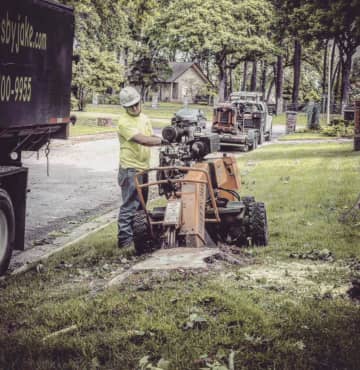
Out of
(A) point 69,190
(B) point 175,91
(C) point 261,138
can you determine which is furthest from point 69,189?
(B) point 175,91

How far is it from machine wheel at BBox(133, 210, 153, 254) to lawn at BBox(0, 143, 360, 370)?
6.4 inches

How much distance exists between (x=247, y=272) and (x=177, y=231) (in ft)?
3.88

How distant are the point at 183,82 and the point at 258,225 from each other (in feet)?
283

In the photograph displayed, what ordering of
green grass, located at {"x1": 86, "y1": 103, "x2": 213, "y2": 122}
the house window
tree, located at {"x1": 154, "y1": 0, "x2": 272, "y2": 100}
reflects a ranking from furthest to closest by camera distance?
the house window
green grass, located at {"x1": 86, "y1": 103, "x2": 213, "y2": 122}
tree, located at {"x1": 154, "y1": 0, "x2": 272, "y2": 100}

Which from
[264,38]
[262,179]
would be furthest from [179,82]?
[262,179]

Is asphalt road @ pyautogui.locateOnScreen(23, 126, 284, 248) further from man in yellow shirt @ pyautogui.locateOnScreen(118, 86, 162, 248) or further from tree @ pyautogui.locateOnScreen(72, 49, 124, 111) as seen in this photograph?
tree @ pyautogui.locateOnScreen(72, 49, 124, 111)

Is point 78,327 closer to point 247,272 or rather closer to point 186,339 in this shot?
point 186,339

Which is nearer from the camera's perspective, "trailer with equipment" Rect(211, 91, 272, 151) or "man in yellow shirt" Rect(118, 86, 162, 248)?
"man in yellow shirt" Rect(118, 86, 162, 248)

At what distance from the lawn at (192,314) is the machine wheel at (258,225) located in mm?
187

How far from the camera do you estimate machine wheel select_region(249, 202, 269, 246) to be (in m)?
7.98

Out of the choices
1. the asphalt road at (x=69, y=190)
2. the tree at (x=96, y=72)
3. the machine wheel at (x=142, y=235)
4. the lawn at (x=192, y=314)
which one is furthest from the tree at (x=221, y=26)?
the lawn at (x=192, y=314)

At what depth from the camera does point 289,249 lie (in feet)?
26.1

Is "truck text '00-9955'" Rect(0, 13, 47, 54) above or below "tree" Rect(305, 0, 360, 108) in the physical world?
below

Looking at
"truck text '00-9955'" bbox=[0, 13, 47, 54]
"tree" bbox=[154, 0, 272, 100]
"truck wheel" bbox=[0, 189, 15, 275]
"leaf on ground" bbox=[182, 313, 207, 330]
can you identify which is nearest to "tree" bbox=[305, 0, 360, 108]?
"truck text '00-9955'" bbox=[0, 13, 47, 54]
